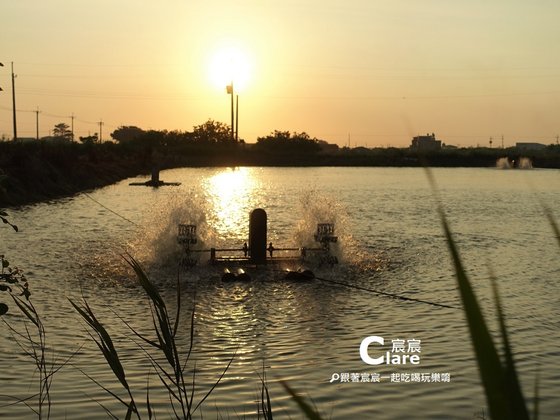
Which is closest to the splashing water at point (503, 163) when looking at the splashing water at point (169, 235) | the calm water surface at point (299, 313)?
the calm water surface at point (299, 313)

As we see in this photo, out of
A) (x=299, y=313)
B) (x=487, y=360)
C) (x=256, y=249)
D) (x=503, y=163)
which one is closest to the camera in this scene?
(x=487, y=360)

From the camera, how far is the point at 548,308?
14.9 meters

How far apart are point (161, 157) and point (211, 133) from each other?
4642 centimetres

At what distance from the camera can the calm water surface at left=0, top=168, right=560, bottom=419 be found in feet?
29.9

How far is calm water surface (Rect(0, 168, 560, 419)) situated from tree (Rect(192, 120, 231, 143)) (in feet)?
383

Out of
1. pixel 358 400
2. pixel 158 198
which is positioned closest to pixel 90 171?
pixel 158 198

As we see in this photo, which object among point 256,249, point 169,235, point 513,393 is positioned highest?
point 513,393

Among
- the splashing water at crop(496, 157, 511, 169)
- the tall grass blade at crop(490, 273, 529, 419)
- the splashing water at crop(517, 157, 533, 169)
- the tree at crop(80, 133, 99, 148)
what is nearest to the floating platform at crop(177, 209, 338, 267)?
the tall grass blade at crop(490, 273, 529, 419)

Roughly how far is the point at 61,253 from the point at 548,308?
13.1 m

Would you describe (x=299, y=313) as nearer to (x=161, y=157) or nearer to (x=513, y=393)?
(x=513, y=393)

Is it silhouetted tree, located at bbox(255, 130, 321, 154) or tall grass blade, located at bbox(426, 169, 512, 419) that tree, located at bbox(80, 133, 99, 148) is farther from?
tall grass blade, located at bbox(426, 169, 512, 419)

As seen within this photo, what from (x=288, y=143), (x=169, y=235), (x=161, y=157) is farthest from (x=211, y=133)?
(x=169, y=235)

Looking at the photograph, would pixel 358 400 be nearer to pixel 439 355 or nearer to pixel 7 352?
pixel 439 355

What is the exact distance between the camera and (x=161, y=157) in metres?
109
